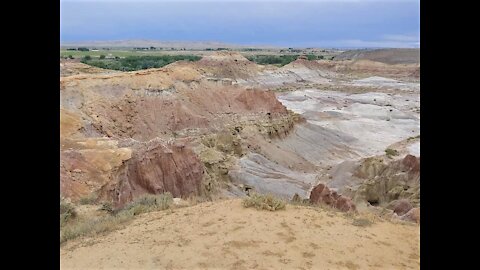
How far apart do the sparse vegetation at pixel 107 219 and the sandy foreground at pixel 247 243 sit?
33cm

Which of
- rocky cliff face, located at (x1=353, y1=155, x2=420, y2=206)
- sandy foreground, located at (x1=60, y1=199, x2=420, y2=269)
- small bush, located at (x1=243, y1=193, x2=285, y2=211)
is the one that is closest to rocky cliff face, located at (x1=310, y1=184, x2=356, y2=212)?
rocky cliff face, located at (x1=353, y1=155, x2=420, y2=206)

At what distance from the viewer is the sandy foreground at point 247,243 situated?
657 centimetres

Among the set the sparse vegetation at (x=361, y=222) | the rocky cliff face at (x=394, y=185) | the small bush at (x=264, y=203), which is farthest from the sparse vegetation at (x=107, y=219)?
the rocky cliff face at (x=394, y=185)

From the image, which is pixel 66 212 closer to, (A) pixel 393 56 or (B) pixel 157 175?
(B) pixel 157 175

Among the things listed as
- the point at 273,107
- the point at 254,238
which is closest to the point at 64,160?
the point at 254,238

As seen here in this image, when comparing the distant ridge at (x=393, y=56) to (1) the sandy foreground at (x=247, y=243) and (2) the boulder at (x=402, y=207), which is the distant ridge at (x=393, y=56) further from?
(1) the sandy foreground at (x=247, y=243)

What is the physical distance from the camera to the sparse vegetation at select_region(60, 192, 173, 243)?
323 inches

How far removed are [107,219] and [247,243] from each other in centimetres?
344

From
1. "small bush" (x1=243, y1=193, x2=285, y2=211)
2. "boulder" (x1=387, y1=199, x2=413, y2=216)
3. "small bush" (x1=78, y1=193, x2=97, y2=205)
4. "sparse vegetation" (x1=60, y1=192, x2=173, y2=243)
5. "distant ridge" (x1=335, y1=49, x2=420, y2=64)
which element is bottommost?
"boulder" (x1=387, y1=199, x2=413, y2=216)

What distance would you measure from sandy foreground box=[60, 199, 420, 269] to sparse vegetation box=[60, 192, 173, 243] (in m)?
0.33

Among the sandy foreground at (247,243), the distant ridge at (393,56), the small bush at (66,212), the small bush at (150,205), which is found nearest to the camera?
the sandy foreground at (247,243)

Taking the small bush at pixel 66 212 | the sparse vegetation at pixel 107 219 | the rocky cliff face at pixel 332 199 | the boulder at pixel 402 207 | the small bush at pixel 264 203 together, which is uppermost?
the small bush at pixel 264 203

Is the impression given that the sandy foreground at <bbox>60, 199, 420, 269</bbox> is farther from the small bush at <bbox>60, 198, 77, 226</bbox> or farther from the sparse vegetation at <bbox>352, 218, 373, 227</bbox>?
the small bush at <bbox>60, 198, 77, 226</bbox>

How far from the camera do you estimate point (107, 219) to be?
9094 mm
